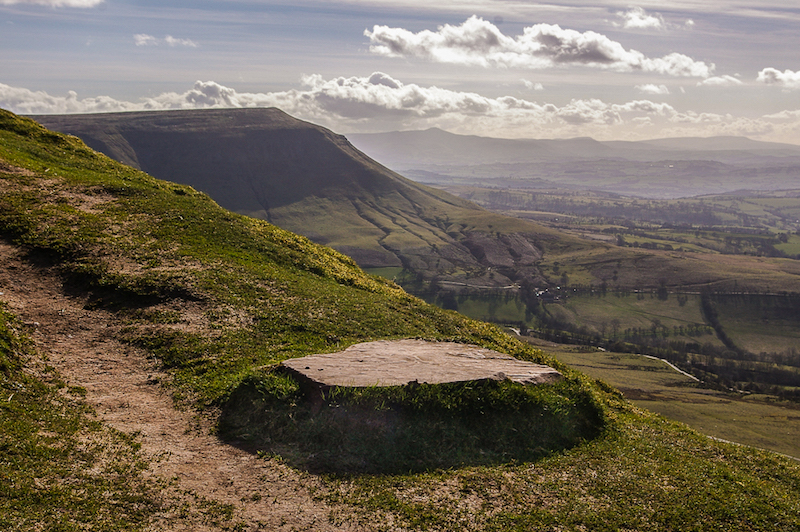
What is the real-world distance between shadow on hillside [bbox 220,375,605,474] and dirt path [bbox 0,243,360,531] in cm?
97

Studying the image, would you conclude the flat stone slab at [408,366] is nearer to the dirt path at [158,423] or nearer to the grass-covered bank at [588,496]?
the grass-covered bank at [588,496]

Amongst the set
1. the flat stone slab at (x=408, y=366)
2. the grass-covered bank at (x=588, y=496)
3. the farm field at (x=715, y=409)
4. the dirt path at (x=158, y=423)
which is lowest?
the farm field at (x=715, y=409)

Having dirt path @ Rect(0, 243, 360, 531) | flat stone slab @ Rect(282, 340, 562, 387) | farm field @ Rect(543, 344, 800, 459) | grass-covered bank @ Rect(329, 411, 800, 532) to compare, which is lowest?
farm field @ Rect(543, 344, 800, 459)

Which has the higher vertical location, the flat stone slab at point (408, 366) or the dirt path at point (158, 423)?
the flat stone slab at point (408, 366)

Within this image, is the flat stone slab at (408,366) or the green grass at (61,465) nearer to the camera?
the green grass at (61,465)

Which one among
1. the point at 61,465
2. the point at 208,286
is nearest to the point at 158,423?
the point at 61,465

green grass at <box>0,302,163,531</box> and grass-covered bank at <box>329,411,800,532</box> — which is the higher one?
green grass at <box>0,302,163,531</box>

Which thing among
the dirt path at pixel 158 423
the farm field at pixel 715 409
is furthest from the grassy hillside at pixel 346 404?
the farm field at pixel 715 409

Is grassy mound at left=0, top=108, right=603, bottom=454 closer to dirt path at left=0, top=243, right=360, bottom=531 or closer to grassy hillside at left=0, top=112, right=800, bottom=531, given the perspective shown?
grassy hillside at left=0, top=112, right=800, bottom=531

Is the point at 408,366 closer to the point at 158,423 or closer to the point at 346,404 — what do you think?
the point at 346,404

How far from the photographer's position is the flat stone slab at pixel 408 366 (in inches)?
669

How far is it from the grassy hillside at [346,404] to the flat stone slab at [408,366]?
2.19 ft

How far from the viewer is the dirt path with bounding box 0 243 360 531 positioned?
39.3 feet

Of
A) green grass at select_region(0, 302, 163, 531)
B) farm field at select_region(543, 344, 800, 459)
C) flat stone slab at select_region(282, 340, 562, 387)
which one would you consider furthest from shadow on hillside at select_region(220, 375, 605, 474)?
farm field at select_region(543, 344, 800, 459)
